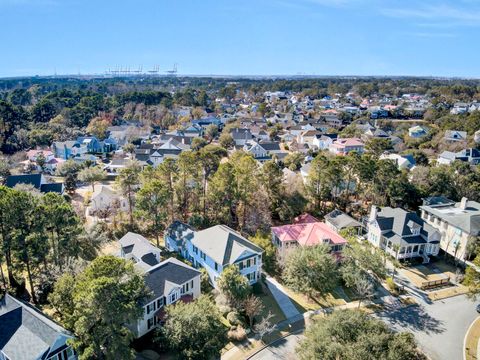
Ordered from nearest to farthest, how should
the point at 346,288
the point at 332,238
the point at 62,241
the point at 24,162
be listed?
the point at 62,241 → the point at 346,288 → the point at 332,238 → the point at 24,162

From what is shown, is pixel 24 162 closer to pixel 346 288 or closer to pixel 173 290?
pixel 173 290

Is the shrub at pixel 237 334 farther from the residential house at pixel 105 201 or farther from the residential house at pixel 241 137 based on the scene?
the residential house at pixel 241 137

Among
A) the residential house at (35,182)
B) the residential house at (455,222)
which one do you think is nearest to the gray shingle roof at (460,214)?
the residential house at (455,222)

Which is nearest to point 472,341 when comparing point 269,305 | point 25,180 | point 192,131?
point 269,305

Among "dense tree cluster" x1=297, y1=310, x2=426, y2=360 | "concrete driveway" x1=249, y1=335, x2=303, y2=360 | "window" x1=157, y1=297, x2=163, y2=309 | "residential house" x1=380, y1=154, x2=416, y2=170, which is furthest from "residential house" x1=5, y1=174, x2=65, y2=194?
"residential house" x1=380, y1=154, x2=416, y2=170

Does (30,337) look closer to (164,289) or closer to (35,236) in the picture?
(35,236)

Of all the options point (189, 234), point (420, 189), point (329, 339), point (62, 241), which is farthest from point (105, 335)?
point (420, 189)
